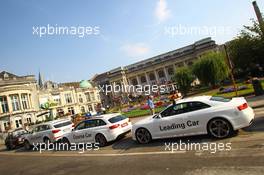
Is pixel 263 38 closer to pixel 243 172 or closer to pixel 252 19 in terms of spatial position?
pixel 252 19

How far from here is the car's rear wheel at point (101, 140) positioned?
12.1 m

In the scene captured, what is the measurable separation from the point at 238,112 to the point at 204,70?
107 ft

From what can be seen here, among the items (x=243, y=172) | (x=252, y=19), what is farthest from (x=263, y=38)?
(x=243, y=172)

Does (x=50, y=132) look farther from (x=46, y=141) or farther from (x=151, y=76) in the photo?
(x=151, y=76)

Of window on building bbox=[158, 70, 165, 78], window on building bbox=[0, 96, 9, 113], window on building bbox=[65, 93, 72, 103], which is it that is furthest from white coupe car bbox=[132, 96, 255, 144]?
window on building bbox=[158, 70, 165, 78]

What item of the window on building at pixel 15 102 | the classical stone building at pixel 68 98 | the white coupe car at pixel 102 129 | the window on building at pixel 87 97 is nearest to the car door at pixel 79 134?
the white coupe car at pixel 102 129

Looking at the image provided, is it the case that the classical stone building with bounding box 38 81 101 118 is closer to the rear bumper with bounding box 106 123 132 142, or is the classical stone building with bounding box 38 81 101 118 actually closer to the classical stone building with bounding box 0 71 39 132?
the classical stone building with bounding box 0 71 39 132

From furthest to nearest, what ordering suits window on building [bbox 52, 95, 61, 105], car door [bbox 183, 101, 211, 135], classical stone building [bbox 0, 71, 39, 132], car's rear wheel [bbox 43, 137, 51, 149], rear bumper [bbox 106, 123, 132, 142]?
window on building [bbox 52, 95, 61, 105] → classical stone building [bbox 0, 71, 39, 132] → car's rear wheel [bbox 43, 137, 51, 149] → rear bumper [bbox 106, 123, 132, 142] → car door [bbox 183, 101, 211, 135]

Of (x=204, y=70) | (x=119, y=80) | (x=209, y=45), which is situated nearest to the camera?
(x=204, y=70)

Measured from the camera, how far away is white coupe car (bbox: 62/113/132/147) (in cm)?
1191

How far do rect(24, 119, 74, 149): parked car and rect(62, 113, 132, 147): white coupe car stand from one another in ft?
10.3

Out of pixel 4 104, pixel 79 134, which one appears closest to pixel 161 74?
pixel 4 104

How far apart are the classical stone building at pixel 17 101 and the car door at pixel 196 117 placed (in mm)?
50574

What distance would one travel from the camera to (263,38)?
12773mm
